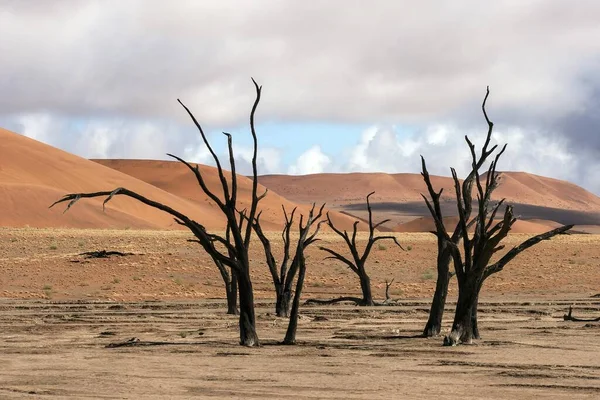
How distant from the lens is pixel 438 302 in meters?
20.0

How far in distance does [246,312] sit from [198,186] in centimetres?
12745

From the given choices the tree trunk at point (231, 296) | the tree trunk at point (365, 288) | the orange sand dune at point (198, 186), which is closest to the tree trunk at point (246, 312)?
the tree trunk at point (231, 296)

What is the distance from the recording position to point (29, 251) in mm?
48719

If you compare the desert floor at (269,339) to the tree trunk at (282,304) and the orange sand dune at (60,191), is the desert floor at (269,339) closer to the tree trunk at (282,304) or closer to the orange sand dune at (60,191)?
the tree trunk at (282,304)

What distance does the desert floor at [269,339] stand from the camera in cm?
1357

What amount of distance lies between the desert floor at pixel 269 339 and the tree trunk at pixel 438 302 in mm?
403

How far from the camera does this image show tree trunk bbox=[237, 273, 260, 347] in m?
17.9

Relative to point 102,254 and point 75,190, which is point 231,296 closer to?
point 102,254

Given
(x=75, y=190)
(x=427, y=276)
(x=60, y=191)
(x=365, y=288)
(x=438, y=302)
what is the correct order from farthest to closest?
1. (x=75, y=190)
2. (x=60, y=191)
3. (x=427, y=276)
4. (x=365, y=288)
5. (x=438, y=302)

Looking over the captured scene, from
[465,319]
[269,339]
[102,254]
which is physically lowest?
[269,339]

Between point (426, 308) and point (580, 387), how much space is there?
15745mm

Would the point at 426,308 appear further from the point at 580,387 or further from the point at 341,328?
the point at 580,387

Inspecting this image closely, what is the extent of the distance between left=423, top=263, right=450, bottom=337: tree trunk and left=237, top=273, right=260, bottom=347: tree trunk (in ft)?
11.3

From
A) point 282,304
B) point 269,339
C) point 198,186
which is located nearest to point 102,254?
point 282,304
